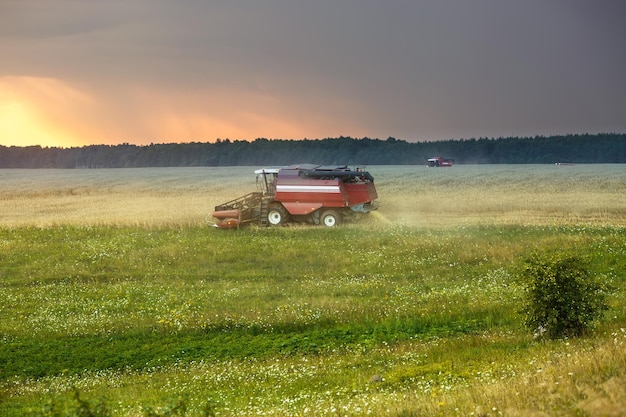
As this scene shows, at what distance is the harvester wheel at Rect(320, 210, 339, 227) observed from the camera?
154 feet

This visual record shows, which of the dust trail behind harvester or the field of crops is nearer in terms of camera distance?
the field of crops

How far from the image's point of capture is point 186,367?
2039cm

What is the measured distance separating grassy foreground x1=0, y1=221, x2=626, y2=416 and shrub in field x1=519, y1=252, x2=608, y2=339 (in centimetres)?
69

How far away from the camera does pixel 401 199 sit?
67062 mm

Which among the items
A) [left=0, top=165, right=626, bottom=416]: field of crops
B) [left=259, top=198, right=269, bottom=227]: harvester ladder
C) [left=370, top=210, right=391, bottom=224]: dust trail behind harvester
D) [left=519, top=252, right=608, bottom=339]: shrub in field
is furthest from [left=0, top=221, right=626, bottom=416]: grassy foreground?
[left=370, top=210, right=391, bottom=224]: dust trail behind harvester

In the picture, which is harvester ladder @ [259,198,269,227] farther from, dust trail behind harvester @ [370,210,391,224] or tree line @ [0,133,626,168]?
tree line @ [0,133,626,168]

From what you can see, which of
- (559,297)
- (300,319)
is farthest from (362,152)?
(559,297)

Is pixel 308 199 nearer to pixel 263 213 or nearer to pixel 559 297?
pixel 263 213

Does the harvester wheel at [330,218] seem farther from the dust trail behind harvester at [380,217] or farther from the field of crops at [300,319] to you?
the dust trail behind harvester at [380,217]

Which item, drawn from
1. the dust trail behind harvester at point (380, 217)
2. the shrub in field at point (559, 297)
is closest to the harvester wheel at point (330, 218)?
the dust trail behind harvester at point (380, 217)

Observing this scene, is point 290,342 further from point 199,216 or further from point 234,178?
point 234,178

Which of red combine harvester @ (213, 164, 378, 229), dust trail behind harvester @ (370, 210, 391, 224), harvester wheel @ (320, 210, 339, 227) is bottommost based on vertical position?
dust trail behind harvester @ (370, 210, 391, 224)

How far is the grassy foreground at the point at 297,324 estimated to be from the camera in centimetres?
1343

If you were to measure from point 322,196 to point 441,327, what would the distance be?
24442 millimetres
